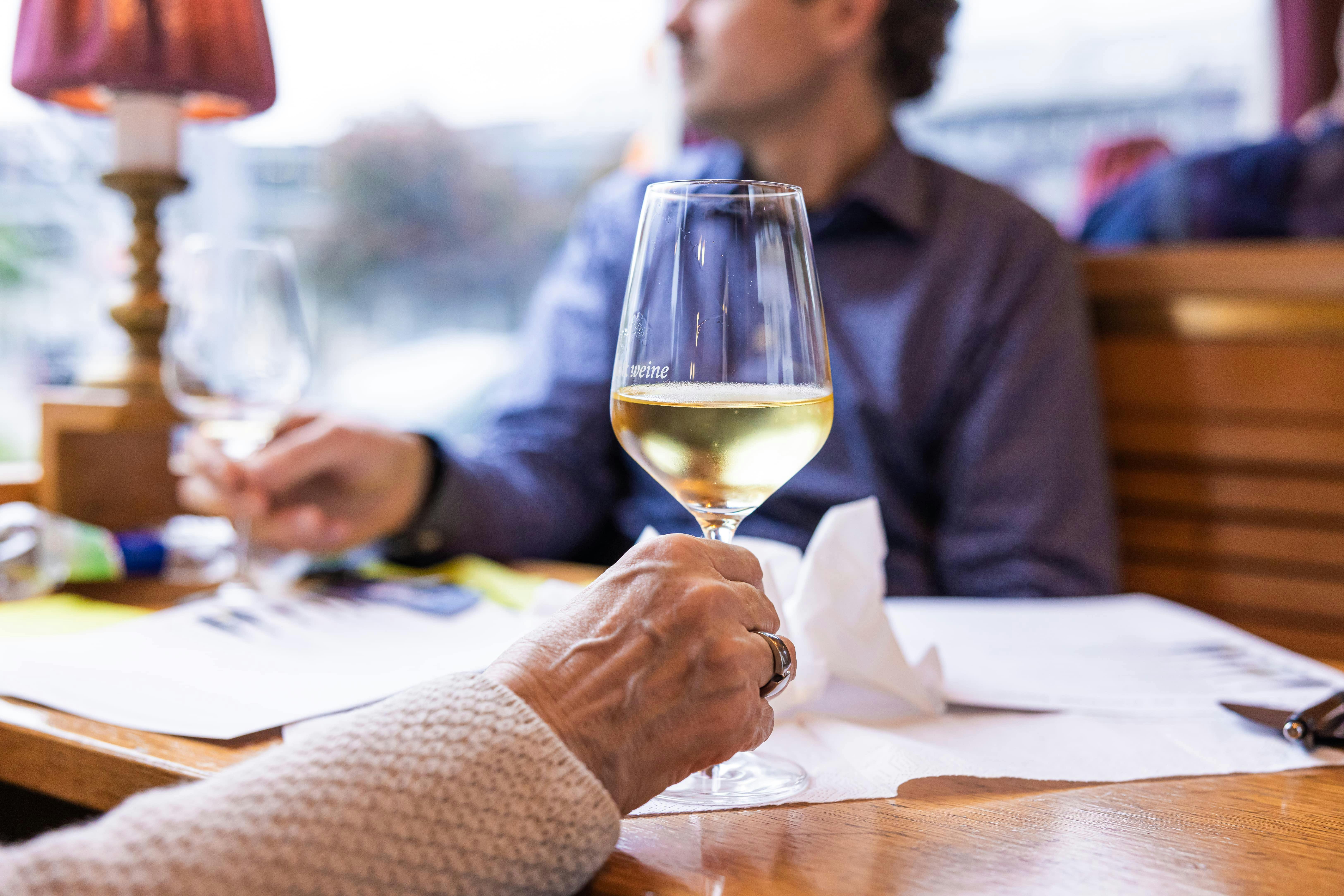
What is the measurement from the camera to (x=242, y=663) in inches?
28.4

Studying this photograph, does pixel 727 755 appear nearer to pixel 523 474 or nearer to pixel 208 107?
pixel 523 474

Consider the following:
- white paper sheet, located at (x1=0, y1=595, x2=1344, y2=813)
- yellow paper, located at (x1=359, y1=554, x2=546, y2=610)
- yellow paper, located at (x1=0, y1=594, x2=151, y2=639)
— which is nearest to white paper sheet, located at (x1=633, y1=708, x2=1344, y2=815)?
white paper sheet, located at (x1=0, y1=595, x2=1344, y2=813)

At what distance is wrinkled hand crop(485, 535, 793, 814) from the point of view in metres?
0.50

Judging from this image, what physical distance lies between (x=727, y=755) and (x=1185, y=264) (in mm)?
1303

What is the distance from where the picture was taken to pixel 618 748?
50 cm

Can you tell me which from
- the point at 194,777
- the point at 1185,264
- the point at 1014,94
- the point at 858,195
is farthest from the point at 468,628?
the point at 1014,94

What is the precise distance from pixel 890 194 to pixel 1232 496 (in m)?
0.65

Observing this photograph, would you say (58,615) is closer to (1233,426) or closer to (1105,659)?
(1105,659)

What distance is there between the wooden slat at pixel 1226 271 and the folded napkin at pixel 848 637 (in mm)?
1051

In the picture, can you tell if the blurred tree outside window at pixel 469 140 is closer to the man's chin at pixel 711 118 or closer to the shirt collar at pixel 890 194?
the man's chin at pixel 711 118

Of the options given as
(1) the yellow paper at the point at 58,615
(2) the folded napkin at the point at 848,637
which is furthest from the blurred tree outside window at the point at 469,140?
(2) the folded napkin at the point at 848,637

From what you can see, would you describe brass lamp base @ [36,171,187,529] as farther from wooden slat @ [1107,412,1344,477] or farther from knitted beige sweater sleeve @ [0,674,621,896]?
wooden slat @ [1107,412,1344,477]

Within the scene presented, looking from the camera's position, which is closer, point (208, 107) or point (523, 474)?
point (208, 107)

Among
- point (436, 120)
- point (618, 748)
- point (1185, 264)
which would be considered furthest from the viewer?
point (436, 120)
